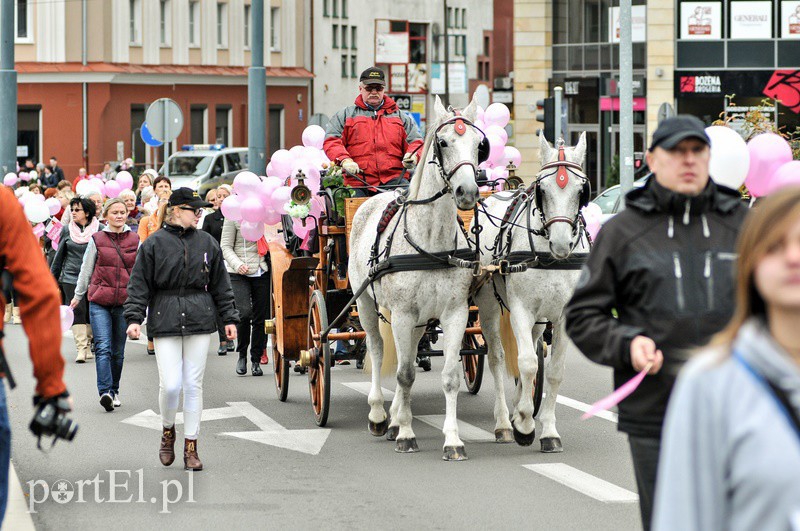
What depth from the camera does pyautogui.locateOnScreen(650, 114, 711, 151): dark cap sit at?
489 centimetres

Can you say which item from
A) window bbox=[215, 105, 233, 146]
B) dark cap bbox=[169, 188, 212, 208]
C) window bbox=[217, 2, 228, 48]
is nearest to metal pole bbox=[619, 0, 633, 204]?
dark cap bbox=[169, 188, 212, 208]

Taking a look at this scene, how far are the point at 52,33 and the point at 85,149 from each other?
460 cm

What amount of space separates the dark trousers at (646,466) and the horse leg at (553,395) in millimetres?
5065

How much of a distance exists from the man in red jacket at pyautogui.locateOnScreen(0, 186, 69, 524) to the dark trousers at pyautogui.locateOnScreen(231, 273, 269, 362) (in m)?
9.93

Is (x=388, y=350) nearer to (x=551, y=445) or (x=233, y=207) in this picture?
(x=551, y=445)

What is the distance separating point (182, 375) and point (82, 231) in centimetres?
669

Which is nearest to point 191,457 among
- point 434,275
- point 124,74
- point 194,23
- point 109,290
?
point 434,275

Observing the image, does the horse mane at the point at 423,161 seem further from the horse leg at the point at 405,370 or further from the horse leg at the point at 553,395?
the horse leg at the point at 553,395

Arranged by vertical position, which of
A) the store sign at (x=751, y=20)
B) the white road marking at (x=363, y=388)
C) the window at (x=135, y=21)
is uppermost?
the window at (x=135, y=21)

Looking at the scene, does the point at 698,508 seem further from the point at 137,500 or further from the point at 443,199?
the point at 443,199

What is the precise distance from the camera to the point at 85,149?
57.7 metres

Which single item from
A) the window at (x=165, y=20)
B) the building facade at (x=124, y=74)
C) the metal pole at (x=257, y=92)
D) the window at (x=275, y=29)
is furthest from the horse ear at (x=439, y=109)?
the window at (x=275, y=29)

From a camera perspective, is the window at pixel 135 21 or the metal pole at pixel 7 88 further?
the window at pixel 135 21

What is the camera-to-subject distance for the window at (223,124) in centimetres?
6588
